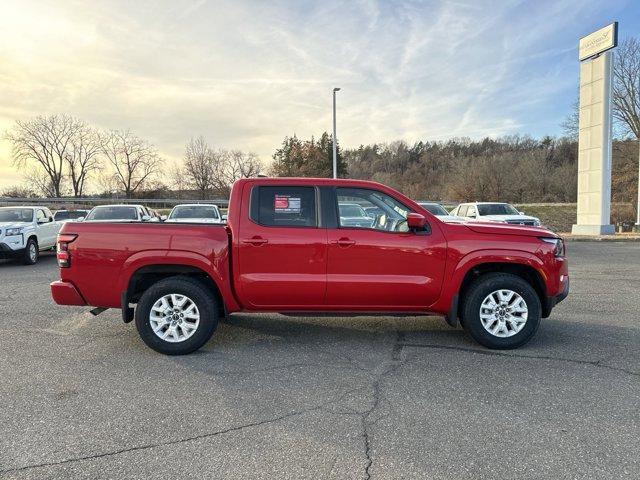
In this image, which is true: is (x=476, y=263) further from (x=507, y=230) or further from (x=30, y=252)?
(x=30, y=252)

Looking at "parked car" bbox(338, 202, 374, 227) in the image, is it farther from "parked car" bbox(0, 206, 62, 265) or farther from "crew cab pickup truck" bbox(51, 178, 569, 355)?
"parked car" bbox(0, 206, 62, 265)

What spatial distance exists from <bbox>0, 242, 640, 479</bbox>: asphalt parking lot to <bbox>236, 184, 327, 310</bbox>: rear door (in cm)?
63

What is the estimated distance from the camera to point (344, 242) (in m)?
4.83

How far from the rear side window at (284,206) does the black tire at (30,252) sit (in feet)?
34.9

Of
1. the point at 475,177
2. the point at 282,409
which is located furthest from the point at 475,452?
the point at 475,177

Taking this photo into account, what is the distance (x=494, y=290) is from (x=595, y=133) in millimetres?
21664

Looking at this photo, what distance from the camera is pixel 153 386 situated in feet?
13.2

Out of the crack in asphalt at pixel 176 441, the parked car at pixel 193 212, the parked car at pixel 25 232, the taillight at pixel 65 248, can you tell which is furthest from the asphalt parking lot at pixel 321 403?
the parked car at pixel 193 212

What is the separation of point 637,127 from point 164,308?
44.4m

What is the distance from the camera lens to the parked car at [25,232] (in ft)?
39.9

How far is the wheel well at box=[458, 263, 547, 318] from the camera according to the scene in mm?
5082

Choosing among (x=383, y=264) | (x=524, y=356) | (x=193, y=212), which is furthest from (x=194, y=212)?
(x=524, y=356)

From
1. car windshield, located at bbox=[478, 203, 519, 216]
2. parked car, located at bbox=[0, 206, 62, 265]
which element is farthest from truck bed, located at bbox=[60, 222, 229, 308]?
car windshield, located at bbox=[478, 203, 519, 216]

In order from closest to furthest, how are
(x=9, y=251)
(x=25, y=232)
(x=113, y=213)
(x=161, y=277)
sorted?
(x=161, y=277)
(x=9, y=251)
(x=25, y=232)
(x=113, y=213)
